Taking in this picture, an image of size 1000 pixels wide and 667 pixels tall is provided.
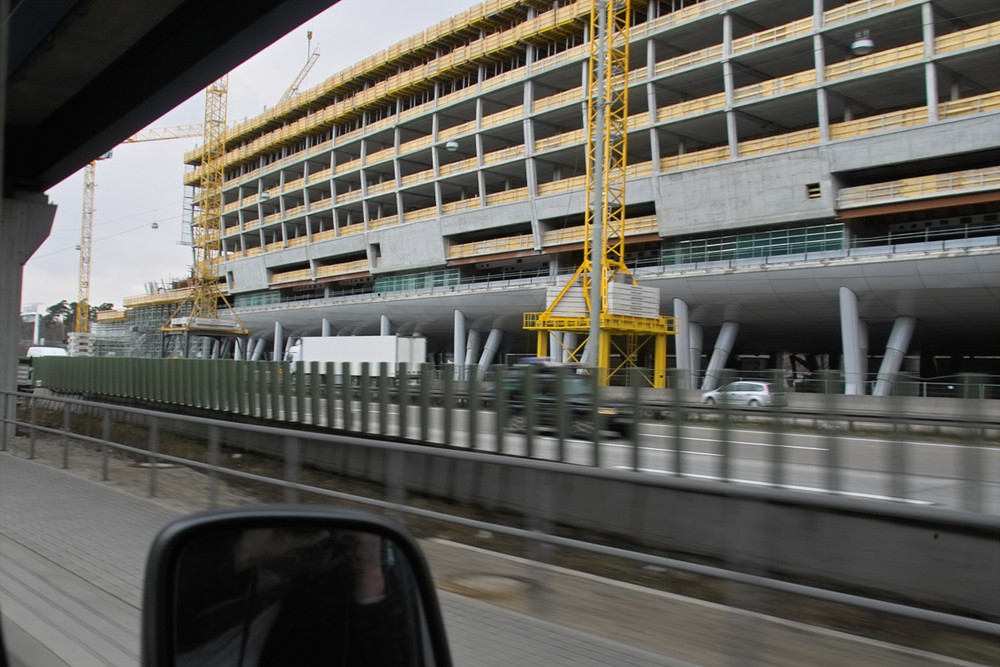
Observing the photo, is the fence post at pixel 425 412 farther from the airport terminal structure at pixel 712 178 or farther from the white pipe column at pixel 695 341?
the white pipe column at pixel 695 341

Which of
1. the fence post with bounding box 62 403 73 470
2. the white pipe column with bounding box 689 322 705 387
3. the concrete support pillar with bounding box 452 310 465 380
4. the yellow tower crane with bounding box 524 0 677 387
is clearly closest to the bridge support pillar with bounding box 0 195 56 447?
the fence post with bounding box 62 403 73 470

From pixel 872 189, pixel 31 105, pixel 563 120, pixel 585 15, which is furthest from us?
pixel 563 120

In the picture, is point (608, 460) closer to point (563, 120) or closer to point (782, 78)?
point (782, 78)

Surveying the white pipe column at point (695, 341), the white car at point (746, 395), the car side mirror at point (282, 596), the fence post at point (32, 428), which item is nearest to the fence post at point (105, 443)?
the fence post at point (32, 428)

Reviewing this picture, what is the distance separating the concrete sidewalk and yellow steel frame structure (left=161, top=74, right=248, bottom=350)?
75.5 meters

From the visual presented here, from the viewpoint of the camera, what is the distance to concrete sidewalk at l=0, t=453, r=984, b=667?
14.1 feet

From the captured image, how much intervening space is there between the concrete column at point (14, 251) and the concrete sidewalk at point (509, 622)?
15618 mm

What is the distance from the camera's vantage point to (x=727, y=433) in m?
9.15

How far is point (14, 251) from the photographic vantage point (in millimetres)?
20141

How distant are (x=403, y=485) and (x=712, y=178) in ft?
123

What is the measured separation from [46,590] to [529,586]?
3.73 meters

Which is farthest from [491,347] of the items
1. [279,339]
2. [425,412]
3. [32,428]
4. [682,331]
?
[32,428]

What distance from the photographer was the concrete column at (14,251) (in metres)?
19.8

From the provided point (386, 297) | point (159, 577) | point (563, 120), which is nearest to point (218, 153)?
point (386, 297)
